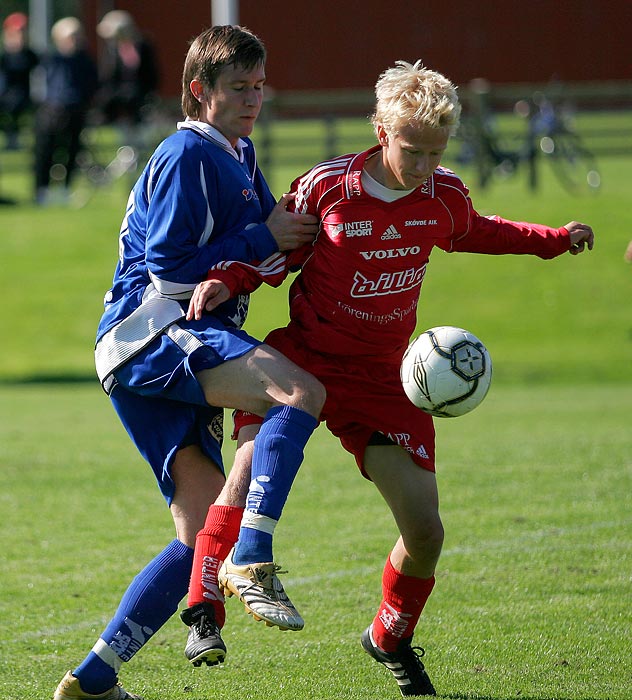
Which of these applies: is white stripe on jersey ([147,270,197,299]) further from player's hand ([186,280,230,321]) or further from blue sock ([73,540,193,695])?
blue sock ([73,540,193,695])

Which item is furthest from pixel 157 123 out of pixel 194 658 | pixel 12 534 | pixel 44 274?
pixel 194 658

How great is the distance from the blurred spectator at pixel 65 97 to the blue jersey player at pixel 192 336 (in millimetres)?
15704

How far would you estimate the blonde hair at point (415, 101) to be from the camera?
416 cm

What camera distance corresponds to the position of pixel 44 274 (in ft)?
59.9

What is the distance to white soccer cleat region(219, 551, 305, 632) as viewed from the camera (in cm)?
377

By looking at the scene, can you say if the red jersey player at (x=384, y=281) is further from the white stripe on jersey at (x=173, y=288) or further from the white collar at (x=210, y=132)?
the white collar at (x=210, y=132)

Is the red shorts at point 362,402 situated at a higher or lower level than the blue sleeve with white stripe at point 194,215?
lower

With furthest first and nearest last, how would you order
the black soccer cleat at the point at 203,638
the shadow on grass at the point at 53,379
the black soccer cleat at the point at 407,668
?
the shadow on grass at the point at 53,379 → the black soccer cleat at the point at 407,668 → the black soccer cleat at the point at 203,638

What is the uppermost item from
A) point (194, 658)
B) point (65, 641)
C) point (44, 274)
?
point (194, 658)

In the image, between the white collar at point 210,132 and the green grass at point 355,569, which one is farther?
the green grass at point 355,569

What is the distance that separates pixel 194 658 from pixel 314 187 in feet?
5.50

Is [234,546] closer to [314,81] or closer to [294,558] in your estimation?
[294,558]

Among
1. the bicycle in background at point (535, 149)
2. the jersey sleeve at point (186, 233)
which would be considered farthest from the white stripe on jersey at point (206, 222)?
the bicycle in background at point (535, 149)

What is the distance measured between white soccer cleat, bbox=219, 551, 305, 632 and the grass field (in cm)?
82
